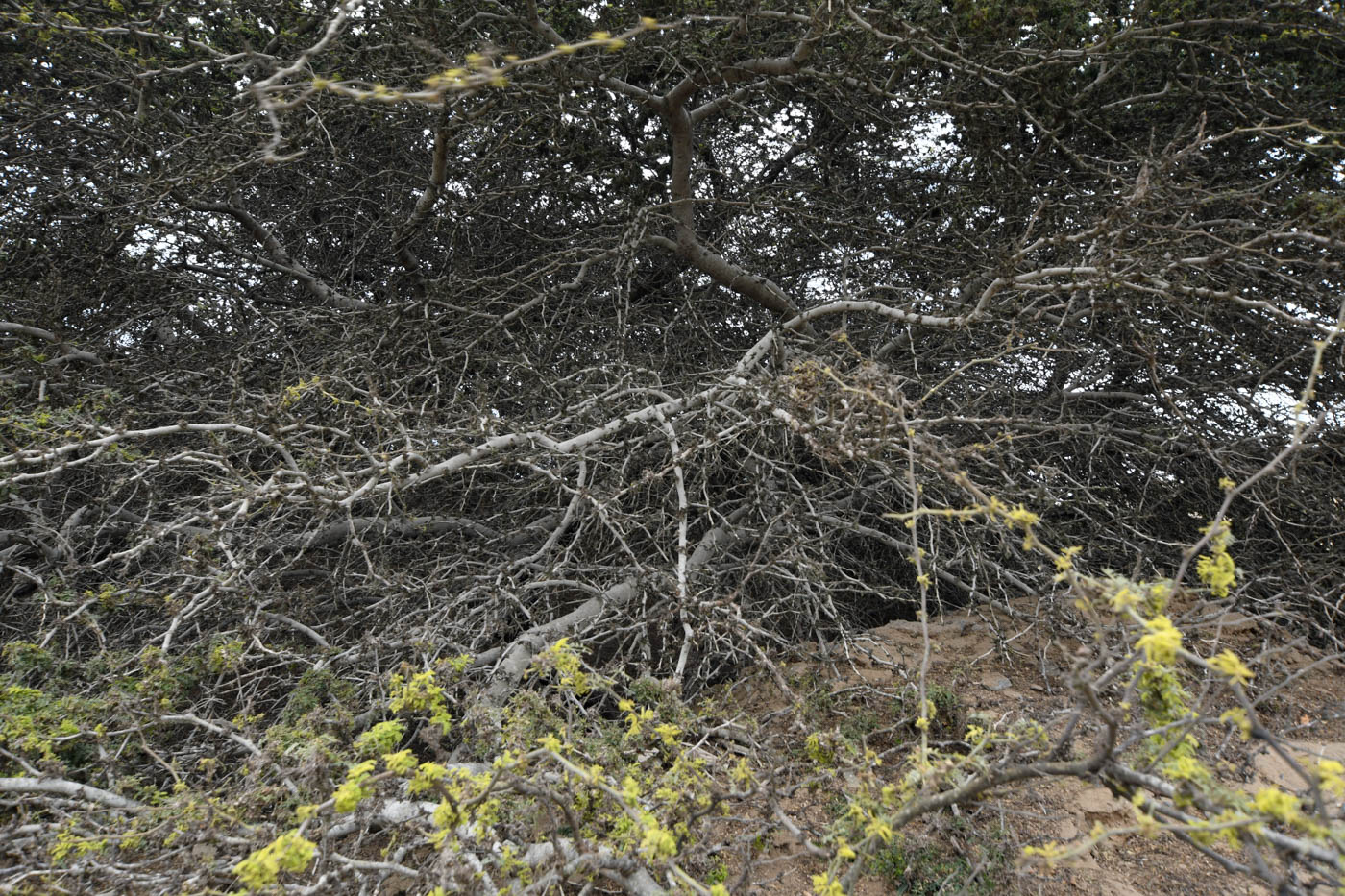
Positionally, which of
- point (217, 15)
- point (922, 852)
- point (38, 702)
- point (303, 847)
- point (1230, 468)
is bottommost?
point (922, 852)

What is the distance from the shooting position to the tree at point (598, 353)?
9.12ft

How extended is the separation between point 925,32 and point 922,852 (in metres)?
3.27

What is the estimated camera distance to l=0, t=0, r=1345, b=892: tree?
2.78 metres

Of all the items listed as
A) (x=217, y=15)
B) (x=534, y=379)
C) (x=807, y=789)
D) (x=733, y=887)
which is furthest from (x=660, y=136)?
(x=733, y=887)

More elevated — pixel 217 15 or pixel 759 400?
pixel 217 15

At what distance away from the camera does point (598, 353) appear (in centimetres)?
463

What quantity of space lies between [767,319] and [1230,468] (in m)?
2.71

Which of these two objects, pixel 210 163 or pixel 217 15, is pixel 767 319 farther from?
pixel 217 15

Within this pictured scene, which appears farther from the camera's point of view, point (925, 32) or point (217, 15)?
point (217, 15)

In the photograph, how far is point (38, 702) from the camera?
2682 mm

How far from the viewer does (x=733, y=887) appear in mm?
1887

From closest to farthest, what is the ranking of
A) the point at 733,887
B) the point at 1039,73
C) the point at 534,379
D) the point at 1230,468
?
1. the point at 733,887
2. the point at 1230,468
3. the point at 1039,73
4. the point at 534,379

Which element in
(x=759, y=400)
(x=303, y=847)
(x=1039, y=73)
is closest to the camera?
(x=303, y=847)

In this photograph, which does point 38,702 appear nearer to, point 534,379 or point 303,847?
point 303,847
